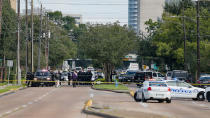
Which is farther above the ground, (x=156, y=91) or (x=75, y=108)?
(x=156, y=91)

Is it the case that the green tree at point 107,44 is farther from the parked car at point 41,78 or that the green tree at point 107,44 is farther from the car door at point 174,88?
the car door at point 174,88

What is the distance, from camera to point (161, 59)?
300 ft

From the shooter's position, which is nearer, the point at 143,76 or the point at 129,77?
the point at 143,76

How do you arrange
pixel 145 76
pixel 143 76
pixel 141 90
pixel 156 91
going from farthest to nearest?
pixel 143 76 → pixel 145 76 → pixel 141 90 → pixel 156 91

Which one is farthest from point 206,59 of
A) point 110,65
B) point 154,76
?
point 110,65

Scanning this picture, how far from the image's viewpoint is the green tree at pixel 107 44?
60.6 meters

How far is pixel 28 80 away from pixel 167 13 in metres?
43.9

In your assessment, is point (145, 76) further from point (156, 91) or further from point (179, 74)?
point (156, 91)

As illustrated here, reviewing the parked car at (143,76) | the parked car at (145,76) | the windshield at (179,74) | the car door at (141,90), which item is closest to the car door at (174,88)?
the car door at (141,90)

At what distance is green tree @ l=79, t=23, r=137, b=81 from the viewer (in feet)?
199

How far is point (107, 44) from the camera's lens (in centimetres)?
6075

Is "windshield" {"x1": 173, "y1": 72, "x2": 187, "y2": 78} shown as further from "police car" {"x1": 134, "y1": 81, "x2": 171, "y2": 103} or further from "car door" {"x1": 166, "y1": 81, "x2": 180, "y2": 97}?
"police car" {"x1": 134, "y1": 81, "x2": 171, "y2": 103}

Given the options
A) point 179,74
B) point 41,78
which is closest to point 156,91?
point 179,74

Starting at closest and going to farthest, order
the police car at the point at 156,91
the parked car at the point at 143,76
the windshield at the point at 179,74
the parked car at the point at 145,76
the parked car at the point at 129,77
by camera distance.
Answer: the police car at the point at 156,91 < the parked car at the point at 145,76 < the parked car at the point at 143,76 < the windshield at the point at 179,74 < the parked car at the point at 129,77
